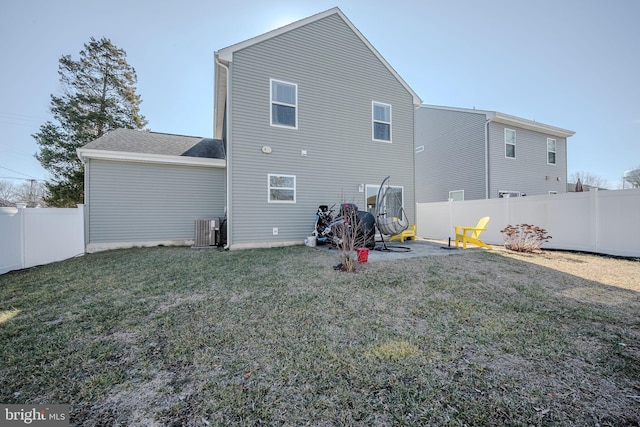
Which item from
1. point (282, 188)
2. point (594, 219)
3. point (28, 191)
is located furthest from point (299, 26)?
point (28, 191)

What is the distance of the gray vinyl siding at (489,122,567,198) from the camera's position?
11.9 metres

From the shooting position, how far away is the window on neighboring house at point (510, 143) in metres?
12.2

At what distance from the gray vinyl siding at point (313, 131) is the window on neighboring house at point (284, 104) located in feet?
0.59

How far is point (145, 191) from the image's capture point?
868cm

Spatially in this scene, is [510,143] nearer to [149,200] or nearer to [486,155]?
[486,155]

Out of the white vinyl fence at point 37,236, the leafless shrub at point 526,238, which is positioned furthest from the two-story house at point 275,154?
the leafless shrub at point 526,238

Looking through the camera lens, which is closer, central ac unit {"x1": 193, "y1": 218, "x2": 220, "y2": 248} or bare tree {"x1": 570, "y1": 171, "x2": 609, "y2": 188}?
central ac unit {"x1": 193, "y1": 218, "x2": 220, "y2": 248}

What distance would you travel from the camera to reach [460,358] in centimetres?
216

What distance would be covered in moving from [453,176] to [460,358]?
12932mm

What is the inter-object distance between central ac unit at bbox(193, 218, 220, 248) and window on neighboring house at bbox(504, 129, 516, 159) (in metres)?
13.6

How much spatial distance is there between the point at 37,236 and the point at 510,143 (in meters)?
17.7

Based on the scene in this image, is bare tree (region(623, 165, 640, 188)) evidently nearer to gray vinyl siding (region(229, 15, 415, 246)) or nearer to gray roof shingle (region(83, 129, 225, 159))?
gray vinyl siding (region(229, 15, 415, 246))

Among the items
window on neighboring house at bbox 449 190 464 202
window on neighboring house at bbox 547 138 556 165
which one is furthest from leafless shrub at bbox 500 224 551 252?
window on neighboring house at bbox 547 138 556 165

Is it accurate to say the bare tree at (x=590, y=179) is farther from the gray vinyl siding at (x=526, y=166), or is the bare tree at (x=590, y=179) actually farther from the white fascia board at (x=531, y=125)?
the white fascia board at (x=531, y=125)
